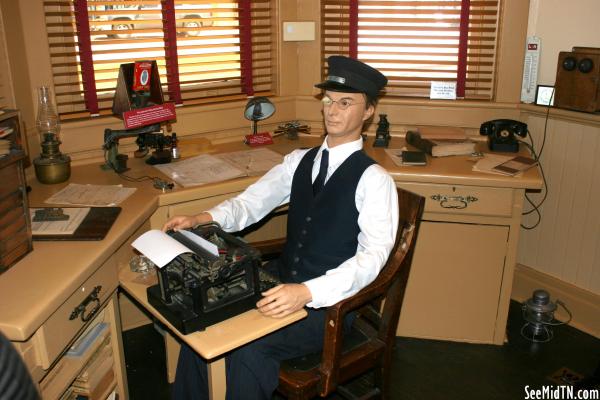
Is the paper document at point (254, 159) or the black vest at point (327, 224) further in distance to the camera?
the paper document at point (254, 159)

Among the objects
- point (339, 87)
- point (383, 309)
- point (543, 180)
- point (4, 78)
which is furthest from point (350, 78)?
point (543, 180)

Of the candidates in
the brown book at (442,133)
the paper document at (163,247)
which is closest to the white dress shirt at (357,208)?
the paper document at (163,247)

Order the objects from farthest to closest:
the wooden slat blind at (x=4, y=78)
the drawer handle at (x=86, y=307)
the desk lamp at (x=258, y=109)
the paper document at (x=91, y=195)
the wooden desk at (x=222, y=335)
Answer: the desk lamp at (x=258, y=109) → the wooden slat blind at (x=4, y=78) → the paper document at (x=91, y=195) → the drawer handle at (x=86, y=307) → the wooden desk at (x=222, y=335)

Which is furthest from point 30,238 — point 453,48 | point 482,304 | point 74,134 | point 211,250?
point 453,48

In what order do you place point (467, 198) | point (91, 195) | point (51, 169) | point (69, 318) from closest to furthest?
point (69, 318)
point (91, 195)
point (51, 169)
point (467, 198)

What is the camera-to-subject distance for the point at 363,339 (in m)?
2.28

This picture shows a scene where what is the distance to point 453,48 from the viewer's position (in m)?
3.39

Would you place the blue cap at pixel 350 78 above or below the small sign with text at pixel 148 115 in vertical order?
above

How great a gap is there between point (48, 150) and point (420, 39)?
2003mm

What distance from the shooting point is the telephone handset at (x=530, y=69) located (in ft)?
10.7

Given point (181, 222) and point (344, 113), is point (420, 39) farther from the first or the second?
point (181, 222)

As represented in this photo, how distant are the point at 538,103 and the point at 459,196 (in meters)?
0.81

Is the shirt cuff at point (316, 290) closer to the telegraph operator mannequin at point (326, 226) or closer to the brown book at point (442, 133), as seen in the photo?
the telegraph operator mannequin at point (326, 226)

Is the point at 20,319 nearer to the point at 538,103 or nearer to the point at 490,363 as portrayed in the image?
the point at 490,363
